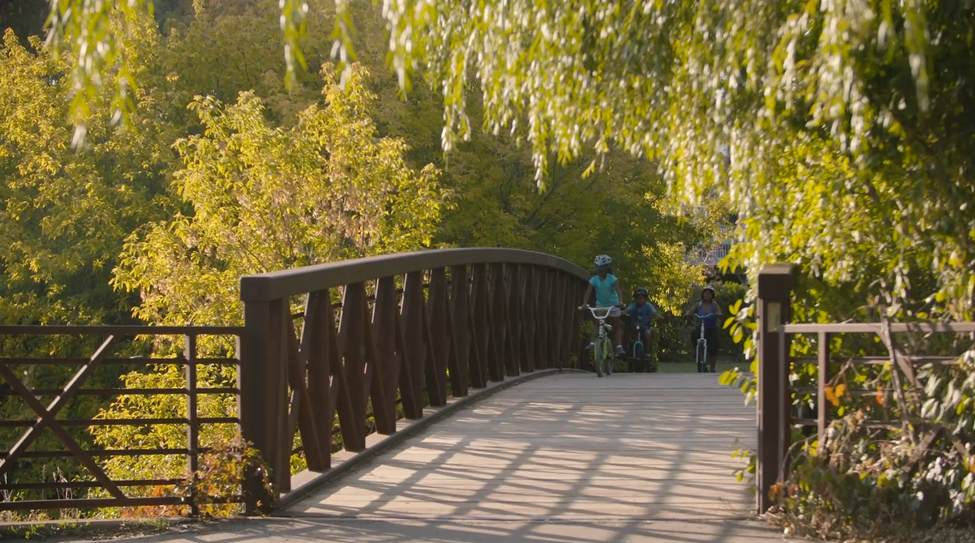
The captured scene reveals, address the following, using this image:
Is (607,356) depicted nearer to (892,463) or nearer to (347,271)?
(347,271)

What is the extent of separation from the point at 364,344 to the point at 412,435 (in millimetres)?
1096

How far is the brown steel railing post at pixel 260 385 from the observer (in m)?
5.64

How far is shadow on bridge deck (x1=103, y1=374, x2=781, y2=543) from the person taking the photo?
17.5 ft

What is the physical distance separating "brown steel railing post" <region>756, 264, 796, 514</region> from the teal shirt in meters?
8.57

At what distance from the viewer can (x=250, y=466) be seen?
5648 mm

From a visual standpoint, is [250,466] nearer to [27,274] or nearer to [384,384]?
[384,384]

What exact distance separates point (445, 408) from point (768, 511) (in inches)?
168

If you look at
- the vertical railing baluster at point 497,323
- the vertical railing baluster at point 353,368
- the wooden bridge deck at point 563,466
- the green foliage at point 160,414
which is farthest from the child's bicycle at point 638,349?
the vertical railing baluster at point 353,368

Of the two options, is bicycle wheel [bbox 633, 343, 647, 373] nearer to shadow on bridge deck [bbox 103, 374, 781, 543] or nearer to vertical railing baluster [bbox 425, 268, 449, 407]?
shadow on bridge deck [bbox 103, 374, 781, 543]

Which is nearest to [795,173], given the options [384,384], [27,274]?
[384,384]

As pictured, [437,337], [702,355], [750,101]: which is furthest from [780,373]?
[702,355]

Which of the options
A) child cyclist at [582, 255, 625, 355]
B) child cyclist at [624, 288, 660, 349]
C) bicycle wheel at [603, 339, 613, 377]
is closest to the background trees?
child cyclist at [624, 288, 660, 349]

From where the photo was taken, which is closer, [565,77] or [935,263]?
[935,263]

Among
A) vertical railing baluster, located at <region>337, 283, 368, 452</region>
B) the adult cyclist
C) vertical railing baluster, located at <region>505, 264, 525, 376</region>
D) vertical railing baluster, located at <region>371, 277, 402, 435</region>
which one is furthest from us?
the adult cyclist
